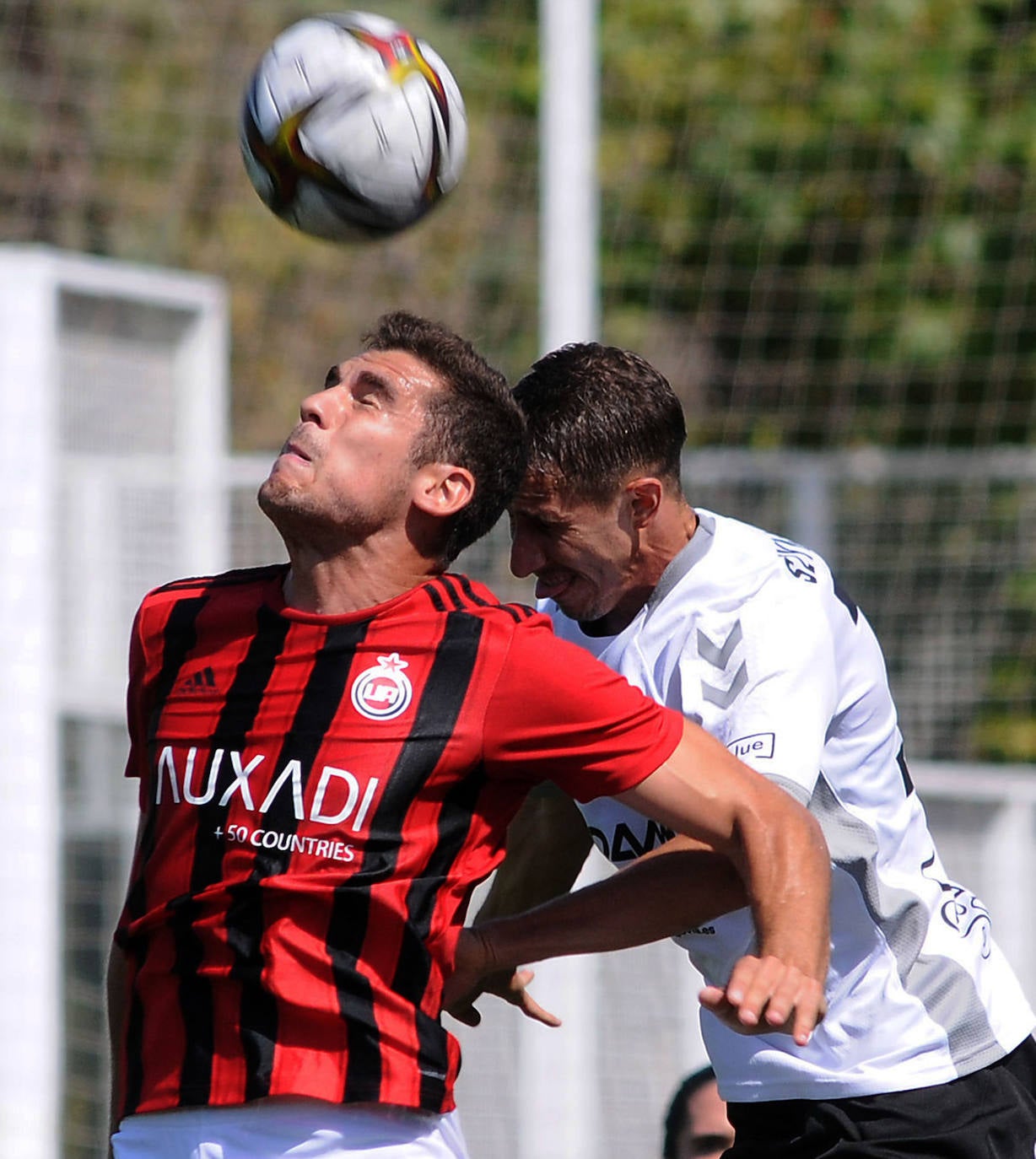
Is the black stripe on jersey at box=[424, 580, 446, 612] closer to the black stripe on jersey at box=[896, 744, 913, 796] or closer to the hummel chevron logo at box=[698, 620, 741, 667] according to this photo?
the hummel chevron logo at box=[698, 620, 741, 667]

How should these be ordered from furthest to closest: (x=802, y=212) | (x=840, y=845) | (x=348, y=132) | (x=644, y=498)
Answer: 1. (x=802, y=212)
2. (x=348, y=132)
3. (x=644, y=498)
4. (x=840, y=845)

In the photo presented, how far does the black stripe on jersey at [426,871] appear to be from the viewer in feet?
9.09

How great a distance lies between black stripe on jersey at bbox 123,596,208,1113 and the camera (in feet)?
9.46

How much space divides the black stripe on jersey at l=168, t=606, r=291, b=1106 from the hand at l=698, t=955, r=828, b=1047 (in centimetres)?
76

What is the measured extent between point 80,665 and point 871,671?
3799 millimetres

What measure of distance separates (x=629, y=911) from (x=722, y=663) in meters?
0.45

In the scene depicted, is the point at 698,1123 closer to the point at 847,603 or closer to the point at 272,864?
the point at 847,603

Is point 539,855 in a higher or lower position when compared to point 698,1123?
higher

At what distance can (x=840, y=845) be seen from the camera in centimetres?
321

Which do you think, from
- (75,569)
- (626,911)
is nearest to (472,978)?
(626,911)

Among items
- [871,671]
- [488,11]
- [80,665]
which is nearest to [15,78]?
[488,11]

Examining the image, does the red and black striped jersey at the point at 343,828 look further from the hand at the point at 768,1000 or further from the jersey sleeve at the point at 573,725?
the hand at the point at 768,1000

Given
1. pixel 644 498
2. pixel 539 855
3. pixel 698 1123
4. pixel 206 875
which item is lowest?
pixel 698 1123

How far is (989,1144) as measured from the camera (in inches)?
127
